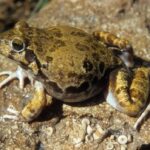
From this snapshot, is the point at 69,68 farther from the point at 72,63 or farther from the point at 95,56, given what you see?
the point at 95,56

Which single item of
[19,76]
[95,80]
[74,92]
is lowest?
[19,76]

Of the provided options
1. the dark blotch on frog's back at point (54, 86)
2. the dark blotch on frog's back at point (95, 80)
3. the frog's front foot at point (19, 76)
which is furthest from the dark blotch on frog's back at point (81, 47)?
the frog's front foot at point (19, 76)

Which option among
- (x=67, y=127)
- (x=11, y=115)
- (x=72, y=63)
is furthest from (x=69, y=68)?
(x=11, y=115)

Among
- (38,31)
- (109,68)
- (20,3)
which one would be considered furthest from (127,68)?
(20,3)

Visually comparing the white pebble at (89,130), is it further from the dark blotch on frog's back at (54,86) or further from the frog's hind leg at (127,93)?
the dark blotch on frog's back at (54,86)

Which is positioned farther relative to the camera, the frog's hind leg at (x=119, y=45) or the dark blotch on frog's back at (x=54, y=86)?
the frog's hind leg at (x=119, y=45)

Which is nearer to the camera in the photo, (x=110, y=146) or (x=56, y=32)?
(x=110, y=146)

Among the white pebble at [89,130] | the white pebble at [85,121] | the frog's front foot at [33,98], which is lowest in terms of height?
the white pebble at [89,130]

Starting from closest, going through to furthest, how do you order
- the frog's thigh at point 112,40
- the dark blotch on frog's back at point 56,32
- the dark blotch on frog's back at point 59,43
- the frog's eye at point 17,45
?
the frog's eye at point 17,45, the dark blotch on frog's back at point 59,43, the dark blotch on frog's back at point 56,32, the frog's thigh at point 112,40
